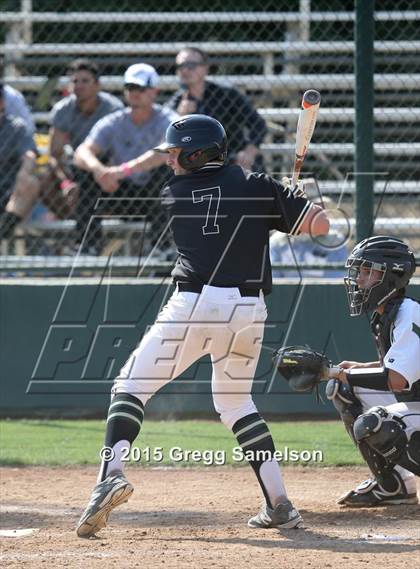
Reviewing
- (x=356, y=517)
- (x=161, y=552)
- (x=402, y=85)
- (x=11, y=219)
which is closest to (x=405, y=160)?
(x=402, y=85)

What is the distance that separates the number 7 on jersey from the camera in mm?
4961

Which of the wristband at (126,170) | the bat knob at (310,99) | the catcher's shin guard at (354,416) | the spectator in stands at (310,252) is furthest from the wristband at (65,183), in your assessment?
the catcher's shin guard at (354,416)

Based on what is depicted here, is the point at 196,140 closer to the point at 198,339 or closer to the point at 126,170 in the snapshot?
the point at 198,339

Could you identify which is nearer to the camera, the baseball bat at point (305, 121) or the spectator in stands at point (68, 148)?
the baseball bat at point (305, 121)

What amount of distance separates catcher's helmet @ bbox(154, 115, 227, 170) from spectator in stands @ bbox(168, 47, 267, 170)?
344 centimetres

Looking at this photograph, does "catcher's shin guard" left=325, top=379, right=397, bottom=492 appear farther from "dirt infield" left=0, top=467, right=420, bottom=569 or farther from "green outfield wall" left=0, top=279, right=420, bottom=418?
"green outfield wall" left=0, top=279, right=420, bottom=418

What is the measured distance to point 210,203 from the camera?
4988mm

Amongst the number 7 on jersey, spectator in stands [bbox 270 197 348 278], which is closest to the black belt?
the number 7 on jersey

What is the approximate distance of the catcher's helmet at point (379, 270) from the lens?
4.99 meters

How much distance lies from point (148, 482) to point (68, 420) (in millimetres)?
2138

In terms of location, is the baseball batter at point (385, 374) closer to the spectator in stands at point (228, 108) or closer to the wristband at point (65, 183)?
the spectator in stands at point (228, 108)

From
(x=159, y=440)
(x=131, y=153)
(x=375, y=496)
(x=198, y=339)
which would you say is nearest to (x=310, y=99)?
(x=198, y=339)

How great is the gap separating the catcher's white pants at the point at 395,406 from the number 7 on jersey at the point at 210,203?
3.69ft

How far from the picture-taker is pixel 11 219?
8938 mm
